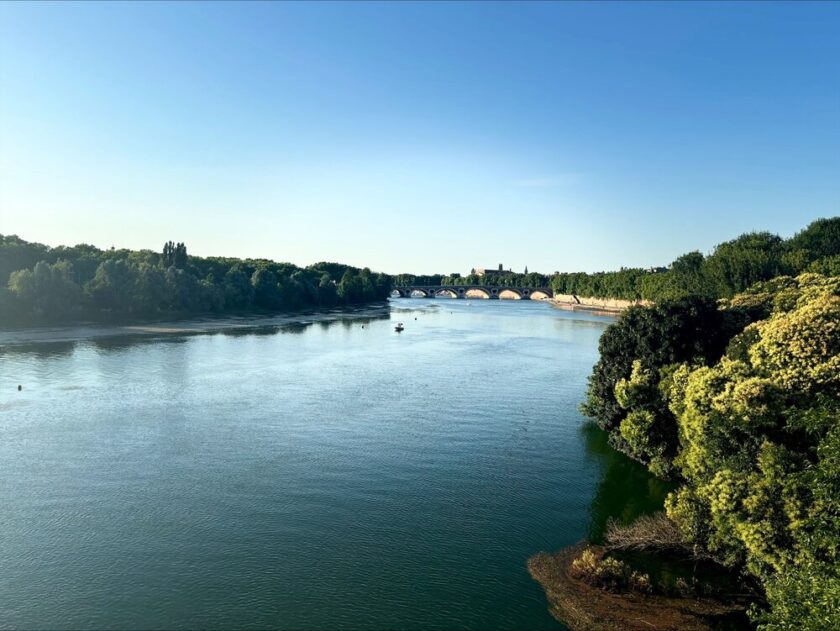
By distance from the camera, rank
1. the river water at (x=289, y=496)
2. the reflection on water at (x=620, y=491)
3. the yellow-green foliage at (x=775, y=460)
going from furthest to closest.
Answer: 1. the reflection on water at (x=620, y=491)
2. the river water at (x=289, y=496)
3. the yellow-green foliage at (x=775, y=460)

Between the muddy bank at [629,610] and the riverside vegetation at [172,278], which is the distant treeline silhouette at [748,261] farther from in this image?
the muddy bank at [629,610]

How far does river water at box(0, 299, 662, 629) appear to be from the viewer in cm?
2439

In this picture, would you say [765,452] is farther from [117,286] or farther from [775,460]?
[117,286]

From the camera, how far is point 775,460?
75.2ft

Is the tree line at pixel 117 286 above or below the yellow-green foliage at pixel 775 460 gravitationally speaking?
above

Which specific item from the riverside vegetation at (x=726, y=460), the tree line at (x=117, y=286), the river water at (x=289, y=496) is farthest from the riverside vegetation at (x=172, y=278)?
the river water at (x=289, y=496)

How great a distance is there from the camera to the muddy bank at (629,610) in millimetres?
22625

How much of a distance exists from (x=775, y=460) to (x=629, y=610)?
8507 millimetres

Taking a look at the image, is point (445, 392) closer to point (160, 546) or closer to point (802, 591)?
point (160, 546)

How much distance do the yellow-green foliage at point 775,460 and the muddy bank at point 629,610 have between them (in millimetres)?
1697

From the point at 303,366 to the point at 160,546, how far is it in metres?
53.6

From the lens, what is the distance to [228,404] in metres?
57.8

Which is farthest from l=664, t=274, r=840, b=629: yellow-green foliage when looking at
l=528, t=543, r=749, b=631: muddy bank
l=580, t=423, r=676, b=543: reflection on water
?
l=580, t=423, r=676, b=543: reflection on water

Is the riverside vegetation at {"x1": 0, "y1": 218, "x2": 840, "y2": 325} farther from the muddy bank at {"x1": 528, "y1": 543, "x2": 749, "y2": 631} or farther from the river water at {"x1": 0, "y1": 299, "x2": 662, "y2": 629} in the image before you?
the muddy bank at {"x1": 528, "y1": 543, "x2": 749, "y2": 631}
